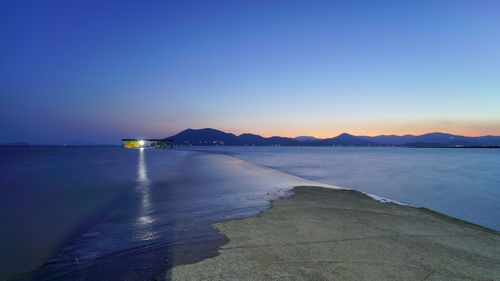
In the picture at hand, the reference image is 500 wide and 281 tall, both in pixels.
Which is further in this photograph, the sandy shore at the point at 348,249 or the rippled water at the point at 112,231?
the rippled water at the point at 112,231

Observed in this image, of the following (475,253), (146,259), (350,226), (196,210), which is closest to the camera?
(146,259)

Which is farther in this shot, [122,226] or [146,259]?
[122,226]

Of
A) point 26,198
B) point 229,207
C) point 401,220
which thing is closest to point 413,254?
point 401,220

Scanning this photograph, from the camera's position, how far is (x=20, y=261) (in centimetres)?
546

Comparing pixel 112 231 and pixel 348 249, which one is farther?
pixel 112 231

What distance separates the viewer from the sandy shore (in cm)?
410

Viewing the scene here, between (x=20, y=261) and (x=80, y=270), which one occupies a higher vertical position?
(x=80, y=270)

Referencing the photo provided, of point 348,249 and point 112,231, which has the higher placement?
point 348,249

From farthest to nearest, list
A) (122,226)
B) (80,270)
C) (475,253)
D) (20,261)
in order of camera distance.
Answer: (122,226), (20,261), (475,253), (80,270)

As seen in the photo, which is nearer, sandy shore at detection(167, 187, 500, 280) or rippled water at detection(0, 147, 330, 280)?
sandy shore at detection(167, 187, 500, 280)

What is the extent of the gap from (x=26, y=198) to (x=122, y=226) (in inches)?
382

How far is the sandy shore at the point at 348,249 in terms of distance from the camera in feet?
13.5

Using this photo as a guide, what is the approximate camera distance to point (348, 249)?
5062 millimetres

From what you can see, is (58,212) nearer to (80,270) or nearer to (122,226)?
(122,226)
